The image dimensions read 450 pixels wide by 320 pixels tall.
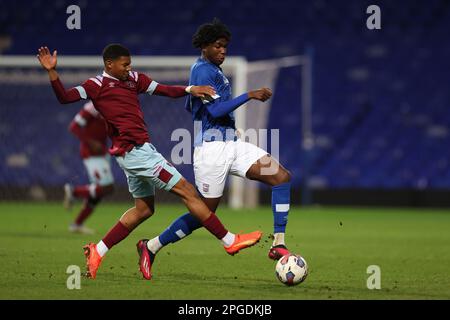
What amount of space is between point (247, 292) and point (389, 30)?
15104 millimetres

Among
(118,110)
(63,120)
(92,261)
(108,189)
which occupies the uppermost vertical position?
(118,110)

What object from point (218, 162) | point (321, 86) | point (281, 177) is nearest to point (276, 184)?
point (281, 177)

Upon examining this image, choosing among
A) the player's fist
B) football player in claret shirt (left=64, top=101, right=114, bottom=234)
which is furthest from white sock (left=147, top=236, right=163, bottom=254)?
football player in claret shirt (left=64, top=101, right=114, bottom=234)

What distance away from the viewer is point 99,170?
457 inches

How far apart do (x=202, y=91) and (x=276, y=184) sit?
0.88 meters

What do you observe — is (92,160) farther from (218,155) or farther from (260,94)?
(260,94)

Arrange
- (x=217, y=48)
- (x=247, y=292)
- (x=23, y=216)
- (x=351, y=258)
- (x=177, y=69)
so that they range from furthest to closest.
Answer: (x=177, y=69) < (x=23, y=216) < (x=351, y=258) < (x=217, y=48) < (x=247, y=292)

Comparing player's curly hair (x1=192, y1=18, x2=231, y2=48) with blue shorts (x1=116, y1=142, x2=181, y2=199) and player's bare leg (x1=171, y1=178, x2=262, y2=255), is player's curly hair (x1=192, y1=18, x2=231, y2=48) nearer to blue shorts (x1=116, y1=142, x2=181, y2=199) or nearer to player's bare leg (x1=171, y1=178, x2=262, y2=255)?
blue shorts (x1=116, y1=142, x2=181, y2=199)

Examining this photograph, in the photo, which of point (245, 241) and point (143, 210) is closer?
point (245, 241)

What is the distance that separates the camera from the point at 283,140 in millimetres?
19203

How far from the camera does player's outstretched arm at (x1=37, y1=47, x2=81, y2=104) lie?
20.9 feet

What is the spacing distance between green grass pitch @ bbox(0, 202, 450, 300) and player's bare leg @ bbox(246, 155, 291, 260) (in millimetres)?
305
